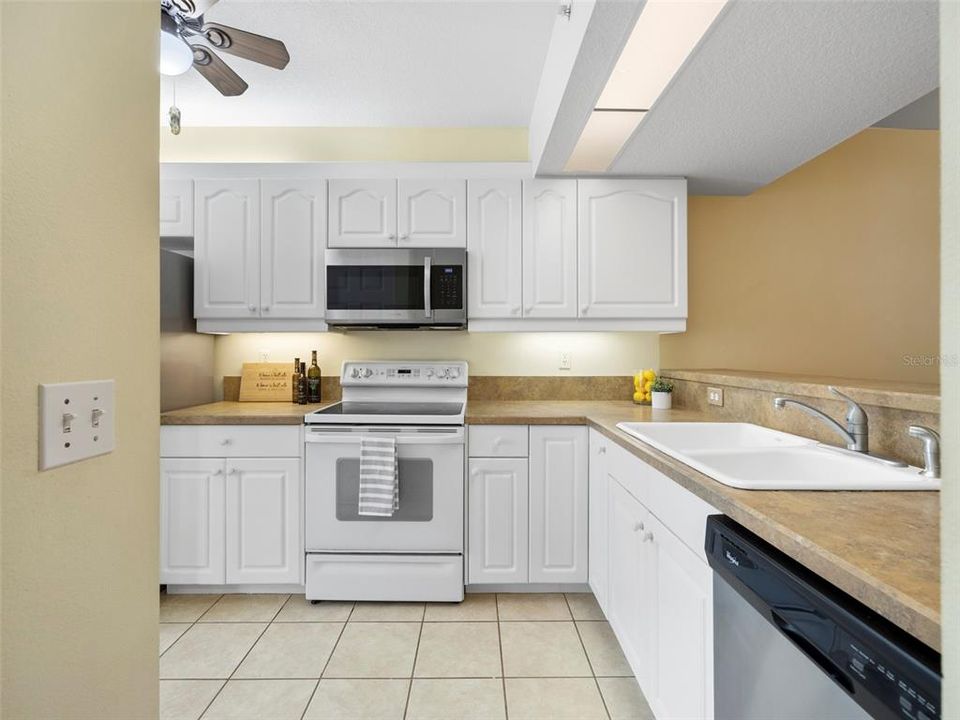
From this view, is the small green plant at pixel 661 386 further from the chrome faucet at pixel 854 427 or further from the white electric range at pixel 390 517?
the chrome faucet at pixel 854 427

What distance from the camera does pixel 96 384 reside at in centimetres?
65

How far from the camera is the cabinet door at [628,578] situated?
1.61m

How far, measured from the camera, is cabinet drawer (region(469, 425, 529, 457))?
2393mm

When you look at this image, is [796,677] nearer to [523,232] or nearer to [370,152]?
[523,232]

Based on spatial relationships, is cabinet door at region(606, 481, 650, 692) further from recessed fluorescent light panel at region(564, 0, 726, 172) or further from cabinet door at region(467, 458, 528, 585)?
recessed fluorescent light panel at region(564, 0, 726, 172)

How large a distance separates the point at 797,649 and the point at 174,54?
7.49ft

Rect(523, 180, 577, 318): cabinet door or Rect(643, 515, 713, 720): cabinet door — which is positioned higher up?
Rect(523, 180, 577, 318): cabinet door

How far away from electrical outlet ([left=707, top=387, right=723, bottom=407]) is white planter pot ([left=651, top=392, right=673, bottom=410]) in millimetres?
247

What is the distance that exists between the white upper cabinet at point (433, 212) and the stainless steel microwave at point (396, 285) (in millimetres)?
100

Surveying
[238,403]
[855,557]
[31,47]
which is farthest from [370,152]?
[855,557]

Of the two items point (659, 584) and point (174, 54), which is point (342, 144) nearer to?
point (174, 54)

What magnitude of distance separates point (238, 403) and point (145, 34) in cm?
246

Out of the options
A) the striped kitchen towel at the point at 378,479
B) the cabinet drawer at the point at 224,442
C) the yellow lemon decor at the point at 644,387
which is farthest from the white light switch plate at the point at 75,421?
the yellow lemon decor at the point at 644,387
